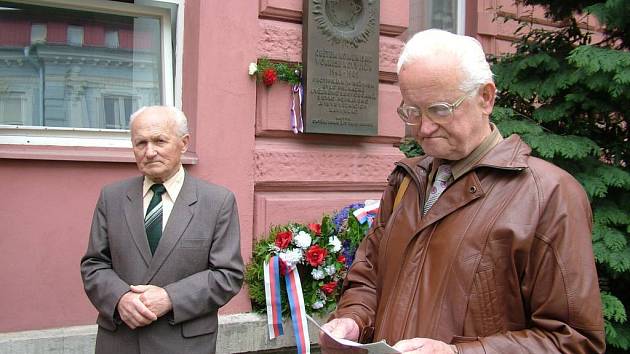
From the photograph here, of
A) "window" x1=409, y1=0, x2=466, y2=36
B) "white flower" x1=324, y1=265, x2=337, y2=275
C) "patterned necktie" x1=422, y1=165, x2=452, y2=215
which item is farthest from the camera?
"window" x1=409, y1=0, x2=466, y2=36

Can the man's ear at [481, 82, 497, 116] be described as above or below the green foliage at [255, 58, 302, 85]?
below

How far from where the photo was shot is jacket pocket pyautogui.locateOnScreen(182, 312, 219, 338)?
2.49 m

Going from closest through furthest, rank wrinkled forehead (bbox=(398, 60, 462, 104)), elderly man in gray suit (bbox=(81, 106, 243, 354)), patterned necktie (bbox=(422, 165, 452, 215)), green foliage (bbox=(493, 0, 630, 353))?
wrinkled forehead (bbox=(398, 60, 462, 104))
patterned necktie (bbox=(422, 165, 452, 215))
elderly man in gray suit (bbox=(81, 106, 243, 354))
green foliage (bbox=(493, 0, 630, 353))

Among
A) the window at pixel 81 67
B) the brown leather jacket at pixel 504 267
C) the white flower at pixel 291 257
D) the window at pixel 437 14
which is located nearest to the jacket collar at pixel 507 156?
the brown leather jacket at pixel 504 267

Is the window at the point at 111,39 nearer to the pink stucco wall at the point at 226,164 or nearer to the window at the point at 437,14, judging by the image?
the pink stucco wall at the point at 226,164

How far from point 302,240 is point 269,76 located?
3.67ft

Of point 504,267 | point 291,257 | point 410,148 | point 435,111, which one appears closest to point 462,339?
point 504,267

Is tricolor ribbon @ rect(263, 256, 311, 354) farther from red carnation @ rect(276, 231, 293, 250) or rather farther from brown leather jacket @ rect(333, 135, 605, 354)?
brown leather jacket @ rect(333, 135, 605, 354)

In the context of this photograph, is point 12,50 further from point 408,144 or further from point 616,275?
point 616,275

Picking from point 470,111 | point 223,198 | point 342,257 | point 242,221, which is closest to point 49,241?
point 242,221

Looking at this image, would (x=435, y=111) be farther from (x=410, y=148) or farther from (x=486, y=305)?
(x=410, y=148)

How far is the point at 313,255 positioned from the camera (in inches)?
155

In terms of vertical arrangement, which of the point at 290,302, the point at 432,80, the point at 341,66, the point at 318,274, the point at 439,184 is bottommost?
the point at 290,302

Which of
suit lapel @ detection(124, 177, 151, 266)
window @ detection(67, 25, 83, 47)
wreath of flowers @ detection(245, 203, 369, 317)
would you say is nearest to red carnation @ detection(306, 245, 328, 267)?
wreath of flowers @ detection(245, 203, 369, 317)
